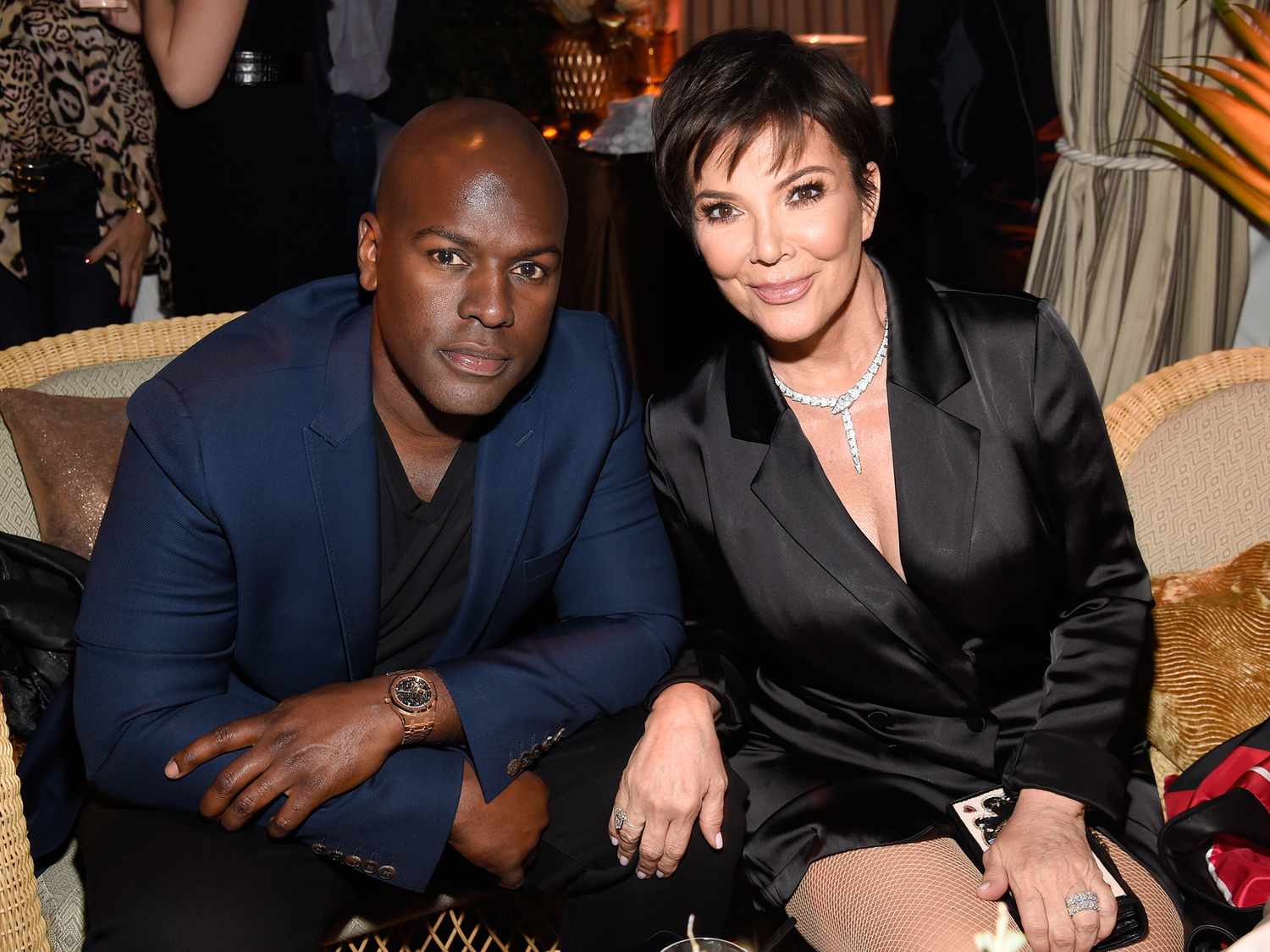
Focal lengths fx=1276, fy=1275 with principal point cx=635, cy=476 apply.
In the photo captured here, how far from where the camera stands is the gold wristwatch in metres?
1.79

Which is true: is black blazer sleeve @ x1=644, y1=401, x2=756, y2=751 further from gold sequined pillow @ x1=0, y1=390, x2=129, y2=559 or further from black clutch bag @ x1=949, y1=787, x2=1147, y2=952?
gold sequined pillow @ x1=0, y1=390, x2=129, y2=559

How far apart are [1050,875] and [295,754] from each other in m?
1.00

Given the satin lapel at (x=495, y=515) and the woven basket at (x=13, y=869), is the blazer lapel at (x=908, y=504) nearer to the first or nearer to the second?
the satin lapel at (x=495, y=515)

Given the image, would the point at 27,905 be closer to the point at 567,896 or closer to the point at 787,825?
the point at 567,896

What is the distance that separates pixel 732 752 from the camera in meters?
2.04

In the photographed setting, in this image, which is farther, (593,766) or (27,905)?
(593,766)

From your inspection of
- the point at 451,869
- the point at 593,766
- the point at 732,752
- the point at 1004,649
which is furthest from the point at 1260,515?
the point at 451,869

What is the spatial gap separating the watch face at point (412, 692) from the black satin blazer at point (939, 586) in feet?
1.24

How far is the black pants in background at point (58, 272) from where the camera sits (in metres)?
3.07

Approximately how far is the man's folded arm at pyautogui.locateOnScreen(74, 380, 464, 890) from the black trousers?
0.21 ft

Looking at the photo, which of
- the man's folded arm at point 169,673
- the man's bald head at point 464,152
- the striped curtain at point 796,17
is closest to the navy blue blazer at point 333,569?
the man's folded arm at point 169,673

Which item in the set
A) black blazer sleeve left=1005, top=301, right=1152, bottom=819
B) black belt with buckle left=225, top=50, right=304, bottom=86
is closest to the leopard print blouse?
black belt with buckle left=225, top=50, right=304, bottom=86

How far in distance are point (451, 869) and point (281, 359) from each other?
0.80 m

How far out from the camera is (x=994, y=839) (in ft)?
5.83
